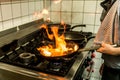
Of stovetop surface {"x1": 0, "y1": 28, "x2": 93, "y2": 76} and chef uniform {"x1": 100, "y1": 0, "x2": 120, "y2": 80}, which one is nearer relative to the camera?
stovetop surface {"x1": 0, "y1": 28, "x2": 93, "y2": 76}

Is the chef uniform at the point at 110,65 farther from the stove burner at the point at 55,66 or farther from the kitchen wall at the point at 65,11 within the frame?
the stove burner at the point at 55,66

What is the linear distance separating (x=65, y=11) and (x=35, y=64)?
958 mm

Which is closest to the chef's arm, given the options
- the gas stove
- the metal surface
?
the gas stove

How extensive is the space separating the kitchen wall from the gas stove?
0.31 metres

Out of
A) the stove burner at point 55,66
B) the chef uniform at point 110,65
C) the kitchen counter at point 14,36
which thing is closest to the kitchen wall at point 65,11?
the kitchen counter at point 14,36

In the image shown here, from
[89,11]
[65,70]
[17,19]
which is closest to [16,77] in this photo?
[65,70]

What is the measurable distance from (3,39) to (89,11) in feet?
3.10

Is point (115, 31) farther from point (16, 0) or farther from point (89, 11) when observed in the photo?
point (16, 0)

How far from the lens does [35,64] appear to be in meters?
0.80

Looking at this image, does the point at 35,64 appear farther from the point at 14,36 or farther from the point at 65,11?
the point at 65,11

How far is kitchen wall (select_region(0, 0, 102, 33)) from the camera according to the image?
1.25 m

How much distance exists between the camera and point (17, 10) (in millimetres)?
1190

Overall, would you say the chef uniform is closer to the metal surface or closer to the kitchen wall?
the kitchen wall

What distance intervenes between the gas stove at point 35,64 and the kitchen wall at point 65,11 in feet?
1.03
